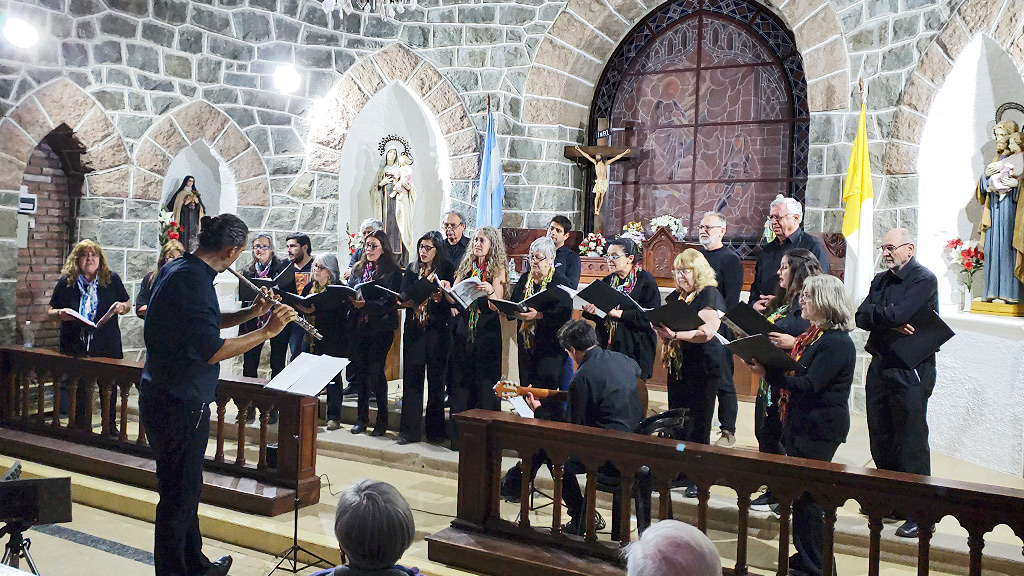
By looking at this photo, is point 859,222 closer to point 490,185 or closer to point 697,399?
point 697,399

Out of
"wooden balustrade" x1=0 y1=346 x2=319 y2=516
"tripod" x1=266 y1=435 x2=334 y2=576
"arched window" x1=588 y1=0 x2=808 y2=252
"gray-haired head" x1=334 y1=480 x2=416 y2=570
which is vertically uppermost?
"arched window" x1=588 y1=0 x2=808 y2=252

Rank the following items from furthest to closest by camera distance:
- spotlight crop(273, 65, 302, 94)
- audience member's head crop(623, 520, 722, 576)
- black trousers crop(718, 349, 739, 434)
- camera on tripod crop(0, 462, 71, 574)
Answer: spotlight crop(273, 65, 302, 94) → black trousers crop(718, 349, 739, 434) → camera on tripod crop(0, 462, 71, 574) → audience member's head crop(623, 520, 722, 576)

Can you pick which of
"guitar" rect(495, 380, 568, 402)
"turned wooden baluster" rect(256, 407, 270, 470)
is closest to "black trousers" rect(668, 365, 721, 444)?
"guitar" rect(495, 380, 568, 402)

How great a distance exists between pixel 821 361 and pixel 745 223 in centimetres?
504

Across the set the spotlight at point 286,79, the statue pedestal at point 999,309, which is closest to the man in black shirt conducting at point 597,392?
the statue pedestal at point 999,309

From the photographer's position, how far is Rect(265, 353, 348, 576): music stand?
377 cm

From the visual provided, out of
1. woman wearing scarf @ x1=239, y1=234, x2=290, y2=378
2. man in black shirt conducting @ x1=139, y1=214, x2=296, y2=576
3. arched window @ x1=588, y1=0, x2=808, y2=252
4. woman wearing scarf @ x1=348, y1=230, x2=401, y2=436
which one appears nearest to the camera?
man in black shirt conducting @ x1=139, y1=214, x2=296, y2=576

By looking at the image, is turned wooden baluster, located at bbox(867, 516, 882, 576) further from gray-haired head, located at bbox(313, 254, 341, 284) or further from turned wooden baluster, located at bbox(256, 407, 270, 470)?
gray-haired head, located at bbox(313, 254, 341, 284)

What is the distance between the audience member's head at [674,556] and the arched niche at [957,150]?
5.72 metres

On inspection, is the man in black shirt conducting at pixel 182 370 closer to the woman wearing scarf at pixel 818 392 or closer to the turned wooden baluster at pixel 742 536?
the turned wooden baluster at pixel 742 536

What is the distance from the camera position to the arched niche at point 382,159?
8781 mm

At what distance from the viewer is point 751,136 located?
27.1 ft

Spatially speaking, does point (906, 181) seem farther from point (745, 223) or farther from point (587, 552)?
point (587, 552)

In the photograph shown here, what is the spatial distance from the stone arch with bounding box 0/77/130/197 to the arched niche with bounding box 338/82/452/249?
2.25m
